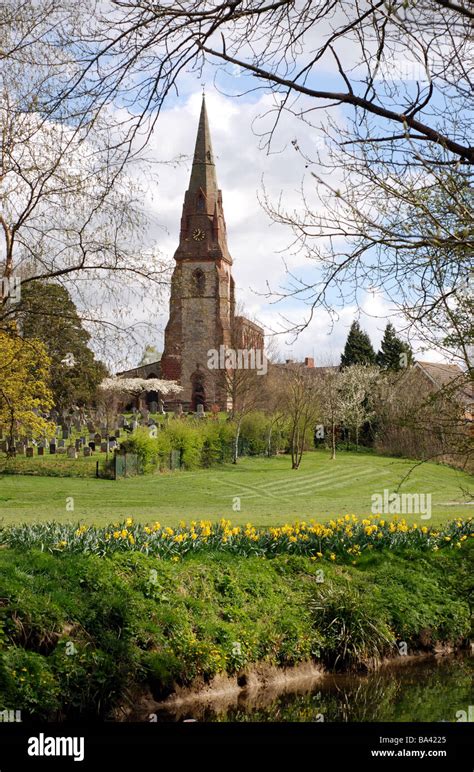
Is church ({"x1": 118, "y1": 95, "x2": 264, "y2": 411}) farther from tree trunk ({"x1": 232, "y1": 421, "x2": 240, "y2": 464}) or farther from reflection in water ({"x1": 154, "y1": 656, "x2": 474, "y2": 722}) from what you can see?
reflection in water ({"x1": 154, "y1": 656, "x2": 474, "y2": 722})

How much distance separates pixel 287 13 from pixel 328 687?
22.6 feet

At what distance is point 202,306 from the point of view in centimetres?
6756

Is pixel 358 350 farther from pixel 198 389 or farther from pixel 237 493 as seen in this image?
pixel 237 493

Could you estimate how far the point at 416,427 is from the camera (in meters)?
8.30

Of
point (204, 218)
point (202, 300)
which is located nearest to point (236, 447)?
point (202, 300)

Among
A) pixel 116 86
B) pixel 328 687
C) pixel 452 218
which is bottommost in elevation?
pixel 328 687

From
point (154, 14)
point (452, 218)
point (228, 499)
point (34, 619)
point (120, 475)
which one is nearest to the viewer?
point (154, 14)

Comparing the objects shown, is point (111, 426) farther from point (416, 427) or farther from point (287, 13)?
point (287, 13)

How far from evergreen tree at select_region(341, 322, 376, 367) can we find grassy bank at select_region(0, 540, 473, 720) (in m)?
40.4

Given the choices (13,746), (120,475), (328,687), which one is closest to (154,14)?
(13,746)

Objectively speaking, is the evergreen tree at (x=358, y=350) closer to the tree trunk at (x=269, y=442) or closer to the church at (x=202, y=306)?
the church at (x=202, y=306)

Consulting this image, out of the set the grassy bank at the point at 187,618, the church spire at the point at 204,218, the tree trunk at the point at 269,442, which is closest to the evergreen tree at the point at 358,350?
the tree trunk at the point at 269,442

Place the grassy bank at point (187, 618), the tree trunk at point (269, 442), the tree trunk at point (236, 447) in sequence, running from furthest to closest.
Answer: the tree trunk at point (269, 442) < the tree trunk at point (236, 447) < the grassy bank at point (187, 618)

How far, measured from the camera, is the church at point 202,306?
63656 millimetres
